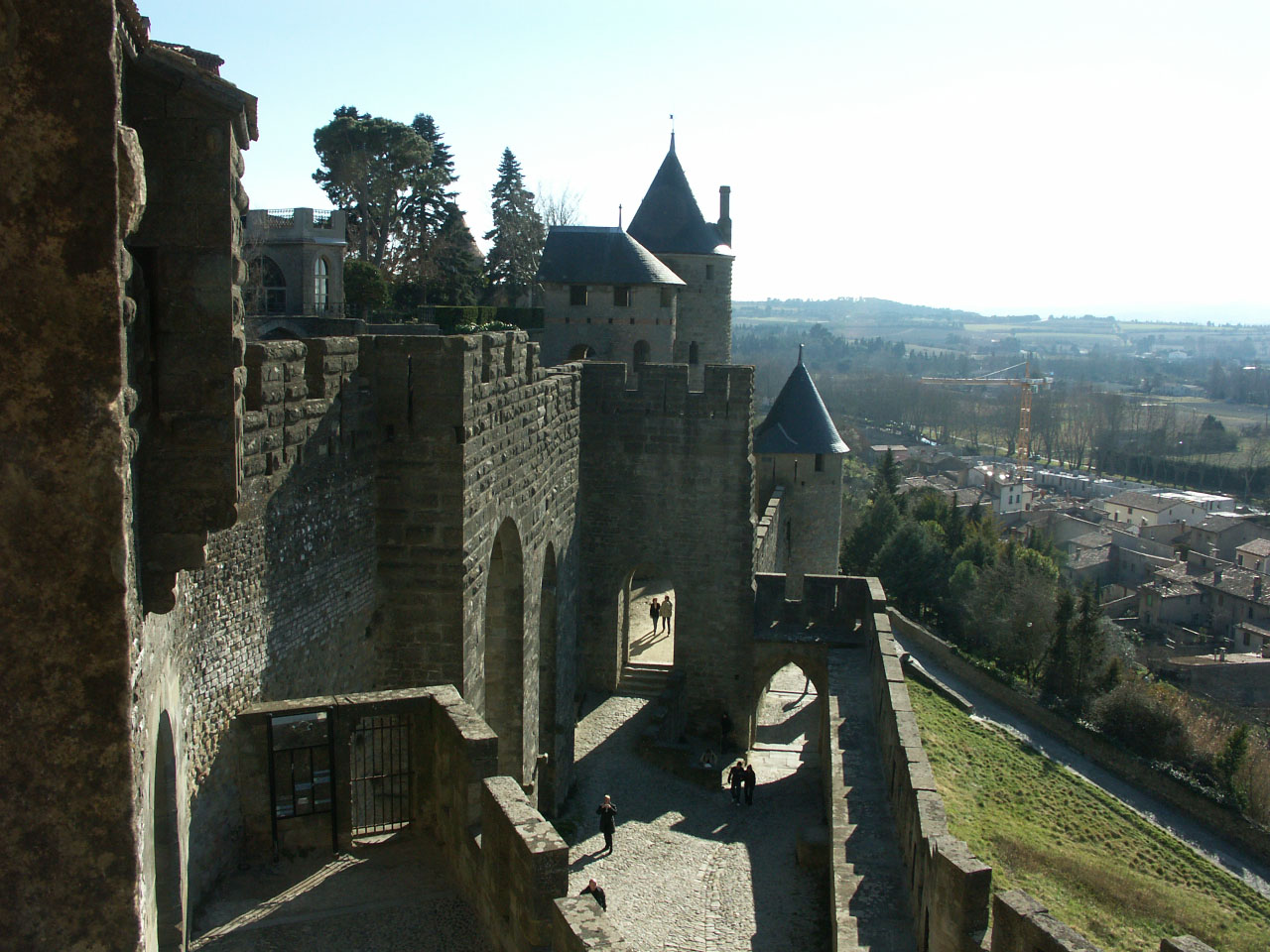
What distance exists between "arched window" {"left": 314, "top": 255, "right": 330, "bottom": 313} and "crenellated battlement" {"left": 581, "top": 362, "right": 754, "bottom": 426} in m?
19.1

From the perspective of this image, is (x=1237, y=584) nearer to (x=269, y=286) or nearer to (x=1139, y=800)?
(x=1139, y=800)

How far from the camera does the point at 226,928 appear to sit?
6.11 m

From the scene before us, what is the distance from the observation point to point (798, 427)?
2462 centimetres

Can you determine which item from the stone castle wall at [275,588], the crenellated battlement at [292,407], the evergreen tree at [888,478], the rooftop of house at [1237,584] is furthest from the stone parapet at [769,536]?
the rooftop of house at [1237,584]

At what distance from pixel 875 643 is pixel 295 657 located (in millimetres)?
10429

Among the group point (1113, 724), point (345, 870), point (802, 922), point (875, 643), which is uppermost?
point (345, 870)

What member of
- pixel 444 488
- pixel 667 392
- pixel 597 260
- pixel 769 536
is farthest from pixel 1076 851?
pixel 444 488

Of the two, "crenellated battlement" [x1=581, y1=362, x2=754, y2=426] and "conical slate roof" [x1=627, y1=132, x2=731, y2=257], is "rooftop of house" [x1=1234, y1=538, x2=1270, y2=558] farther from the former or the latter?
"crenellated battlement" [x1=581, y1=362, x2=754, y2=426]

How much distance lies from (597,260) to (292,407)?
20.6 m

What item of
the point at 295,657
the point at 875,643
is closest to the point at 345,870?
the point at 295,657

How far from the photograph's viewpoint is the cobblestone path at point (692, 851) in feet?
37.3

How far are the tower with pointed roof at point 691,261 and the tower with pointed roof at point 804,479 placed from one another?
22.2ft

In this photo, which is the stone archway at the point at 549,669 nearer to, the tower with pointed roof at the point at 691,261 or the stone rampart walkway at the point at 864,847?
the stone rampart walkway at the point at 864,847

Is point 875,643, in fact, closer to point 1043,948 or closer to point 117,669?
point 1043,948
